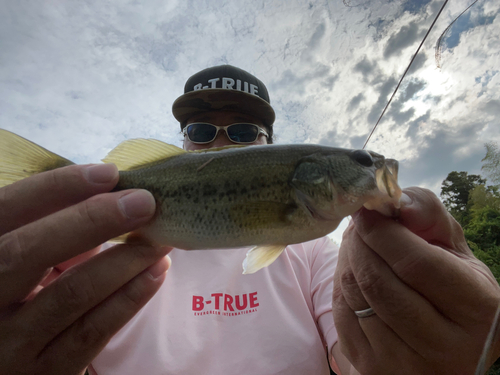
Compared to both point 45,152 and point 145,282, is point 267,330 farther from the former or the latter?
point 45,152

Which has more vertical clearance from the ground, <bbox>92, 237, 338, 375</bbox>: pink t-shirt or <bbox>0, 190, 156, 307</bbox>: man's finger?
<bbox>0, 190, 156, 307</bbox>: man's finger

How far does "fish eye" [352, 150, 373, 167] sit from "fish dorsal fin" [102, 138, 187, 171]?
3.56 ft

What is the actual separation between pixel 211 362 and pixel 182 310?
51cm

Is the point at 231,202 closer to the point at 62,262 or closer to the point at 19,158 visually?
the point at 62,262

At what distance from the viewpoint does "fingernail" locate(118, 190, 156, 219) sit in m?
1.32

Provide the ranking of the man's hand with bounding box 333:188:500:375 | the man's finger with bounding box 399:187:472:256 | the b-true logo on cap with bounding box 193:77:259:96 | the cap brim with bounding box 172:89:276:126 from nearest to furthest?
the man's hand with bounding box 333:188:500:375 < the man's finger with bounding box 399:187:472:256 < the cap brim with bounding box 172:89:276:126 < the b-true logo on cap with bounding box 193:77:259:96

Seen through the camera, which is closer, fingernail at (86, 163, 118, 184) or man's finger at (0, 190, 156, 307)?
man's finger at (0, 190, 156, 307)

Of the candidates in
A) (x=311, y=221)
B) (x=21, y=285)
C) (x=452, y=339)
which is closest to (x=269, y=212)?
(x=311, y=221)

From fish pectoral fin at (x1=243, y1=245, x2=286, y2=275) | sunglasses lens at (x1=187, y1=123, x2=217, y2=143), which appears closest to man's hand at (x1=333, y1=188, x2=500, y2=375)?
fish pectoral fin at (x1=243, y1=245, x2=286, y2=275)

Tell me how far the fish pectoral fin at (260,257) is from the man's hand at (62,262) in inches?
22.9

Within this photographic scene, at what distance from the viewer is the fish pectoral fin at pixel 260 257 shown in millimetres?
1486

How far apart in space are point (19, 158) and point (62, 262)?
712 millimetres

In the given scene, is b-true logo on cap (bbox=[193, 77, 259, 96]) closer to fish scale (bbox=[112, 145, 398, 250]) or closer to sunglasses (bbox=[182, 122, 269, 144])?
sunglasses (bbox=[182, 122, 269, 144])

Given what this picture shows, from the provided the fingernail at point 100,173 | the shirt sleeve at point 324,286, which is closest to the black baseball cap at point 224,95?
the shirt sleeve at point 324,286
